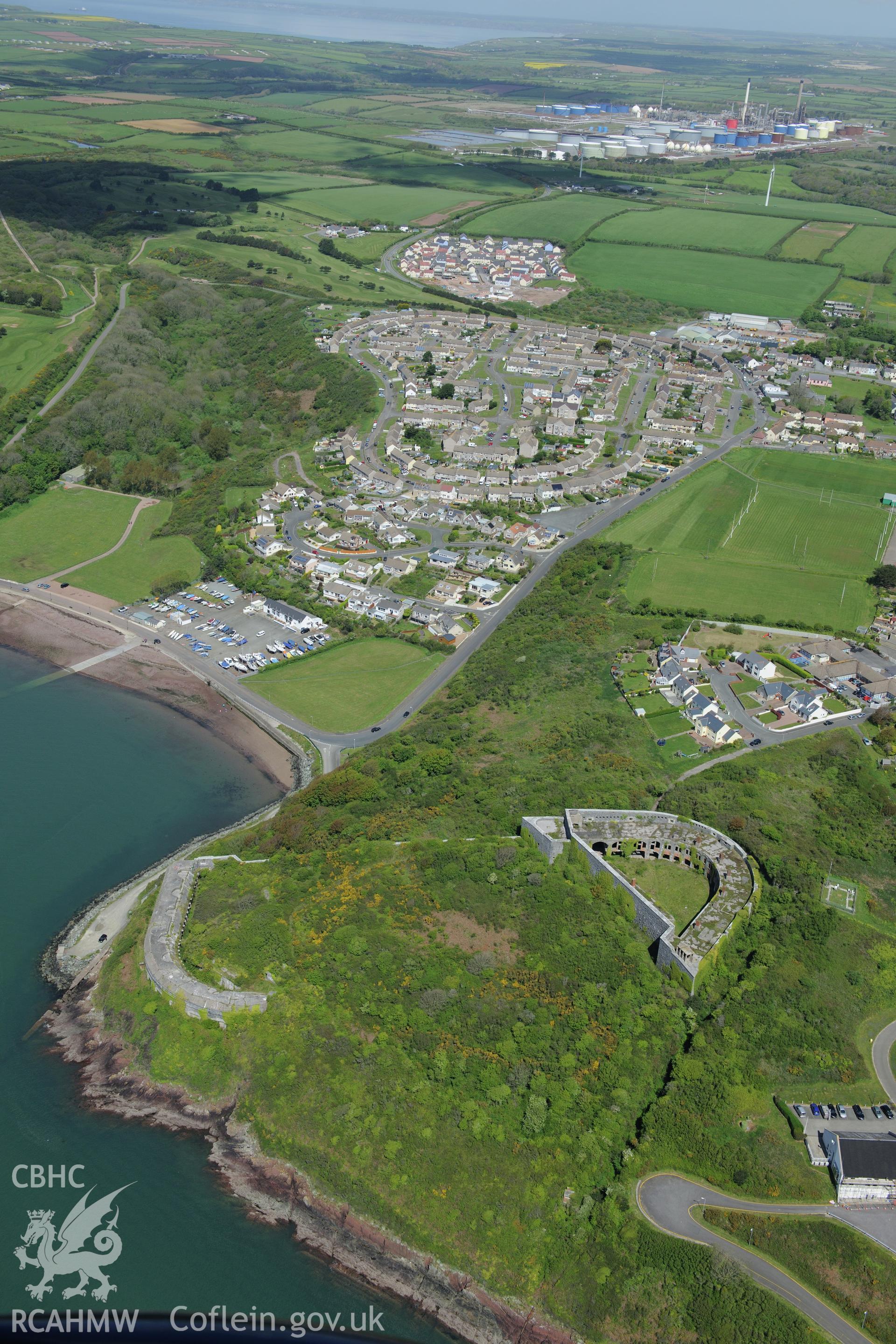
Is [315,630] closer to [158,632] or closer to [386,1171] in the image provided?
[158,632]

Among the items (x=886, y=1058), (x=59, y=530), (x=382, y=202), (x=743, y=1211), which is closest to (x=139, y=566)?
(x=59, y=530)

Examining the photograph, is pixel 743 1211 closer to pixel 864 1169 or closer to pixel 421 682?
pixel 864 1169

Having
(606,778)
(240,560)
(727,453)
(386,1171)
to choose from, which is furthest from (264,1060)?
(727,453)

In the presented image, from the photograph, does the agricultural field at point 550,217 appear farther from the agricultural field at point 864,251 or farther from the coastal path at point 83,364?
the coastal path at point 83,364

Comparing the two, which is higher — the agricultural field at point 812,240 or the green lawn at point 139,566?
the agricultural field at point 812,240

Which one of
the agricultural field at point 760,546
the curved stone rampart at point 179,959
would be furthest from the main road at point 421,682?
the curved stone rampart at point 179,959

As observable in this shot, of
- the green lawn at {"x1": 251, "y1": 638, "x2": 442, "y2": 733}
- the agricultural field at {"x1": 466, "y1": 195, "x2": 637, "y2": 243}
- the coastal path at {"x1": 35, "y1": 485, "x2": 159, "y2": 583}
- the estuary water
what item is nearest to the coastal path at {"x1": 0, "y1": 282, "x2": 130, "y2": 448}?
the coastal path at {"x1": 35, "y1": 485, "x2": 159, "y2": 583}

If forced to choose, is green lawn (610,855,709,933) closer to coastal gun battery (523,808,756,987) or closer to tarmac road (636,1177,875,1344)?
coastal gun battery (523,808,756,987)
